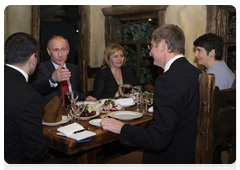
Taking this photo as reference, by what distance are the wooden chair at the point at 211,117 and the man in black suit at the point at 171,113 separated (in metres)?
0.13

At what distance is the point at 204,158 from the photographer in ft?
4.30

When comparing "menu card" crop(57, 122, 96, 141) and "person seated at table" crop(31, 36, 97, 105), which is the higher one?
"person seated at table" crop(31, 36, 97, 105)

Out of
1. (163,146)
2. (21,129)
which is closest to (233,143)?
(163,146)

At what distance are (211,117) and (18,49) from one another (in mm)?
1262

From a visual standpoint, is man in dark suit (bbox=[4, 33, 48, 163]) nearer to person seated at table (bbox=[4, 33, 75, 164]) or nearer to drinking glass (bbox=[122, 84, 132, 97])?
person seated at table (bbox=[4, 33, 75, 164])

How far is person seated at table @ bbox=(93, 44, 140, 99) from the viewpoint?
3.43 m

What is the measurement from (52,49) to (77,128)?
167 centimetres

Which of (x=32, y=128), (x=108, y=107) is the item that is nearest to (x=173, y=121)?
(x=32, y=128)

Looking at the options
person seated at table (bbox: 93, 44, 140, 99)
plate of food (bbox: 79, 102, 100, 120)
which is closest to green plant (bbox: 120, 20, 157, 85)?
person seated at table (bbox: 93, 44, 140, 99)

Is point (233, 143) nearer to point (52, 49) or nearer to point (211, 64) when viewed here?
point (211, 64)

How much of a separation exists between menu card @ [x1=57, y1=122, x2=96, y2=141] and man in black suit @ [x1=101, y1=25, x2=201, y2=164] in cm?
18

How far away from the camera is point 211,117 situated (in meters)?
1.28

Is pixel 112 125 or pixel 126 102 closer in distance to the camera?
pixel 112 125

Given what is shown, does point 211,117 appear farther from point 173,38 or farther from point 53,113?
point 53,113
